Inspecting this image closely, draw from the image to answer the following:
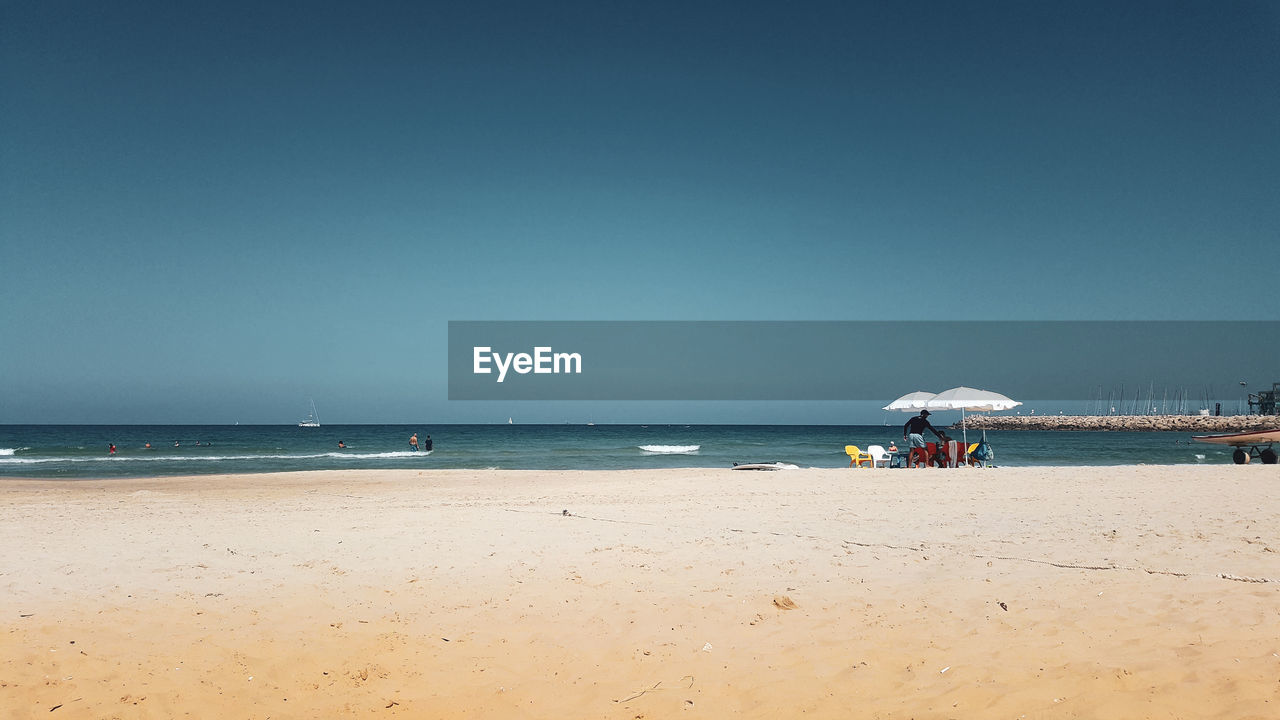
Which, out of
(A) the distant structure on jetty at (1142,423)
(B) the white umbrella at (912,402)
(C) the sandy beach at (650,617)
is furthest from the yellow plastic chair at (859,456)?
(A) the distant structure on jetty at (1142,423)

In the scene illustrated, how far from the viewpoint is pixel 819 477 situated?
56.5 feet

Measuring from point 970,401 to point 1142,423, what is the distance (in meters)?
109

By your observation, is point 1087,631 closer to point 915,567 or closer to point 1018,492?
point 915,567

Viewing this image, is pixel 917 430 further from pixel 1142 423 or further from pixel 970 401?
pixel 1142 423

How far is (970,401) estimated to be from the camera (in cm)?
2159

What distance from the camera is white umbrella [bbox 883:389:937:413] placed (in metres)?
22.3

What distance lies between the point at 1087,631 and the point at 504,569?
4.53m

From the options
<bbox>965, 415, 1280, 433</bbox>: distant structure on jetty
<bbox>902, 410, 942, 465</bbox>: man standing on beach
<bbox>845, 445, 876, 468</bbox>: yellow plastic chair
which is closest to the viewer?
<bbox>902, 410, 942, 465</bbox>: man standing on beach

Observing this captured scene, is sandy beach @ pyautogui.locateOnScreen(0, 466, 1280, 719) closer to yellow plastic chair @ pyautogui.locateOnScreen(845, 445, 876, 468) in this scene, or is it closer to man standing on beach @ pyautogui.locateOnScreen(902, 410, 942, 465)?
man standing on beach @ pyautogui.locateOnScreen(902, 410, 942, 465)

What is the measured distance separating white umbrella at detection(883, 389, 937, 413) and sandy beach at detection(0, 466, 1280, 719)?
40.8ft

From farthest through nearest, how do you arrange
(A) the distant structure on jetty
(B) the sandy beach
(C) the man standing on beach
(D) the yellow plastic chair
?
1. (A) the distant structure on jetty
2. (D) the yellow plastic chair
3. (C) the man standing on beach
4. (B) the sandy beach

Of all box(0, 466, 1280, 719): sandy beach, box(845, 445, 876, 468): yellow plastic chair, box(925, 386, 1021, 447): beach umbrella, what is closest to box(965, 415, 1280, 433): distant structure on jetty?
box(845, 445, 876, 468): yellow plastic chair

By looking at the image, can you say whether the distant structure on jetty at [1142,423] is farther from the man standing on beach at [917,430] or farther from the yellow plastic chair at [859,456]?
the man standing on beach at [917,430]

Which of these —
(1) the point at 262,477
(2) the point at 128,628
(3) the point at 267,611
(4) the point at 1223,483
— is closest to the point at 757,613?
(3) the point at 267,611
